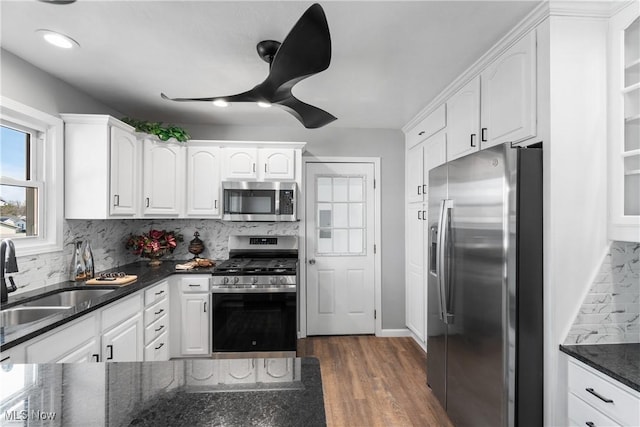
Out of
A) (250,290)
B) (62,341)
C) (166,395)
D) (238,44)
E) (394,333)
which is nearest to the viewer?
(166,395)

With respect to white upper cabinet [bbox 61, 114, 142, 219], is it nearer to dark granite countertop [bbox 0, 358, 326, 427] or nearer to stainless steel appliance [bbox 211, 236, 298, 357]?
stainless steel appliance [bbox 211, 236, 298, 357]

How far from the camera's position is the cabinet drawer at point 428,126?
8.80 feet

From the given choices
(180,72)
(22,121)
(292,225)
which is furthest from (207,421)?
(292,225)

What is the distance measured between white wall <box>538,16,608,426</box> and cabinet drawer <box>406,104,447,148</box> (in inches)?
43.9

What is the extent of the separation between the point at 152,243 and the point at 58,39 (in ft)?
6.27

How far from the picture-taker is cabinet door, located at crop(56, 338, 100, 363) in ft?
5.55

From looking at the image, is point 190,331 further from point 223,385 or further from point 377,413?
point 223,385

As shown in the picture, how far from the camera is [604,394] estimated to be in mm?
1293

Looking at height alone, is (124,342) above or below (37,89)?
below

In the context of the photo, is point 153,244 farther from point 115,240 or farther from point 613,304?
point 613,304

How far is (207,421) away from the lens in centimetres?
67

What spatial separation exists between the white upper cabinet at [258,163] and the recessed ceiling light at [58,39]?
1.52 meters

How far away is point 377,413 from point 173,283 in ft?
6.81

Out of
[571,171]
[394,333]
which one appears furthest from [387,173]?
[571,171]
